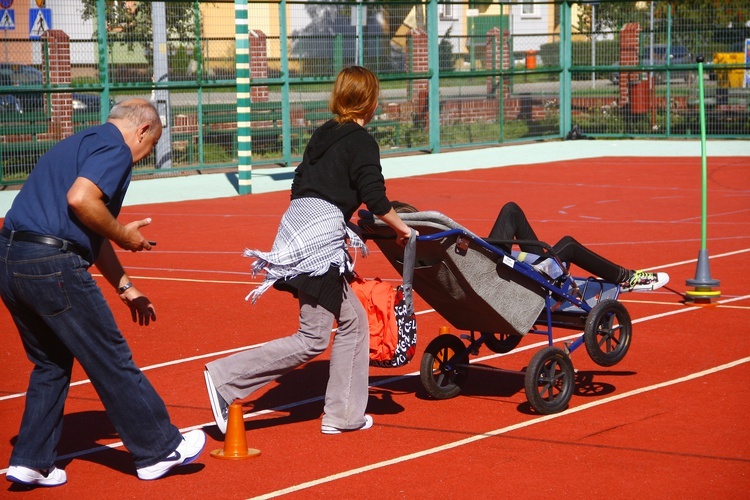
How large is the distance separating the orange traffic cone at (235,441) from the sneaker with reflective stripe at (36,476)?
0.87 metres

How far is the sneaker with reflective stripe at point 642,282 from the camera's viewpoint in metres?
→ 8.60

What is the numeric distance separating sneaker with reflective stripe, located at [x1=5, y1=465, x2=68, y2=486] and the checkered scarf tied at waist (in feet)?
5.28

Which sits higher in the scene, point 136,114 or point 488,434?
point 136,114

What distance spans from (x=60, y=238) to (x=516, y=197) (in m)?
14.3

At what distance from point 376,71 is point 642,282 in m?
18.1

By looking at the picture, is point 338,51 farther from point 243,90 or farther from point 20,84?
point 20,84

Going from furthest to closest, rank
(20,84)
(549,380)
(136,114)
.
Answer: (20,84) → (549,380) → (136,114)

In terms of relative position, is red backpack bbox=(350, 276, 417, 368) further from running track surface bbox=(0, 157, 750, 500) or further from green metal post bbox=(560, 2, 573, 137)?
green metal post bbox=(560, 2, 573, 137)

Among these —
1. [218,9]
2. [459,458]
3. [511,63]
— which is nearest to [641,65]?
[511,63]

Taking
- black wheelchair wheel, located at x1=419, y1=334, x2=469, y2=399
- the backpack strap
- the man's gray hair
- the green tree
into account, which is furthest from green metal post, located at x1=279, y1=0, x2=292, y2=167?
the man's gray hair

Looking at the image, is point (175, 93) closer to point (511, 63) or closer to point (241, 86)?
point (241, 86)

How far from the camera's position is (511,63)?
28.8 metres

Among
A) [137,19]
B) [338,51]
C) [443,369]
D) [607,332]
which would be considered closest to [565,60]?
[338,51]

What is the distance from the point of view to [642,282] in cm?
867
